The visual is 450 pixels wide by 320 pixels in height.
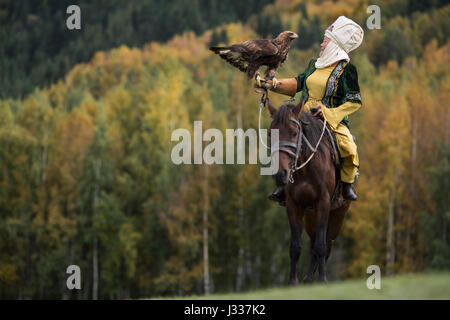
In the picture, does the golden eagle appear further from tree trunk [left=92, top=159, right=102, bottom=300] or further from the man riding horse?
tree trunk [left=92, top=159, right=102, bottom=300]

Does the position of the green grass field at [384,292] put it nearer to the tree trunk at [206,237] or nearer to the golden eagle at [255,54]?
the golden eagle at [255,54]

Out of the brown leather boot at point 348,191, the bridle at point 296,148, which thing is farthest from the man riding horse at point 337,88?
the bridle at point 296,148

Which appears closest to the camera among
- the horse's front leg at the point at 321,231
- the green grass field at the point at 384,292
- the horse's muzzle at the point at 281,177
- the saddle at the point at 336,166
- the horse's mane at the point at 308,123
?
the green grass field at the point at 384,292

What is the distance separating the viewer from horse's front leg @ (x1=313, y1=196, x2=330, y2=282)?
364 inches

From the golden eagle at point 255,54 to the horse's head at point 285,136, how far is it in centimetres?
140

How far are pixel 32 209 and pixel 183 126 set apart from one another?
11813 millimetres

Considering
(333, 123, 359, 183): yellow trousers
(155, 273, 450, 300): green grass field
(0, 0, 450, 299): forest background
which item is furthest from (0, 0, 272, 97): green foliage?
(155, 273, 450, 300): green grass field

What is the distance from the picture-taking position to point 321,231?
931cm

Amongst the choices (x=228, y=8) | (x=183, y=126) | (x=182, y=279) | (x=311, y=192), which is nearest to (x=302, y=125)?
(x=311, y=192)

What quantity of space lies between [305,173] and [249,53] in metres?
2.14

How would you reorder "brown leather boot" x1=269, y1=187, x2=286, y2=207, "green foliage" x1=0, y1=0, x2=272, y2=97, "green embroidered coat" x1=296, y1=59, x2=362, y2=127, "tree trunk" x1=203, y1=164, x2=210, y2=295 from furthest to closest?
"green foliage" x1=0, y1=0, x2=272, y2=97 → "tree trunk" x1=203, y1=164, x2=210, y2=295 → "green embroidered coat" x1=296, y1=59, x2=362, y2=127 → "brown leather boot" x1=269, y1=187, x2=286, y2=207

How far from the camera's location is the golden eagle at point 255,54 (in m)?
10.1
